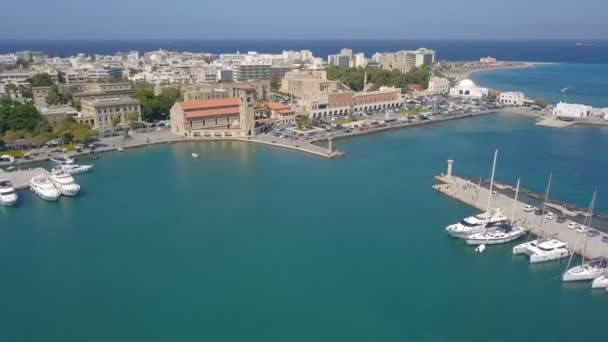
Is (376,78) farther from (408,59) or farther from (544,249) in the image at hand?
(544,249)

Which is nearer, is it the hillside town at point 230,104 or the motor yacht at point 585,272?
the motor yacht at point 585,272

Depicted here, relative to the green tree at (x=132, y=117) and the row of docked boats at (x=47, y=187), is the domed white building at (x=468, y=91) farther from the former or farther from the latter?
the row of docked boats at (x=47, y=187)

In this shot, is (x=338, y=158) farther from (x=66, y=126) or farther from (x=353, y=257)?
(x=66, y=126)

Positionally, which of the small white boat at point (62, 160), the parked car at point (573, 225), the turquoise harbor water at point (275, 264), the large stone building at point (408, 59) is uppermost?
the large stone building at point (408, 59)

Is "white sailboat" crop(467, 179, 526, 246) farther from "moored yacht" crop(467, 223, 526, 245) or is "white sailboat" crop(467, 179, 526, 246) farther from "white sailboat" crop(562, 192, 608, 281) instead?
"white sailboat" crop(562, 192, 608, 281)

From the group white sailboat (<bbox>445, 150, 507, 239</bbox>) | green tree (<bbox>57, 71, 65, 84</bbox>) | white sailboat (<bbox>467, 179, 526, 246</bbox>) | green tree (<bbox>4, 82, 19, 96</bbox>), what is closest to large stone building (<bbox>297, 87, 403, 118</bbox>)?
white sailboat (<bbox>445, 150, 507, 239</bbox>)

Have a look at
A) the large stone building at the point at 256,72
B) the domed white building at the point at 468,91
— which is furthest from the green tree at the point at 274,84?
the domed white building at the point at 468,91
